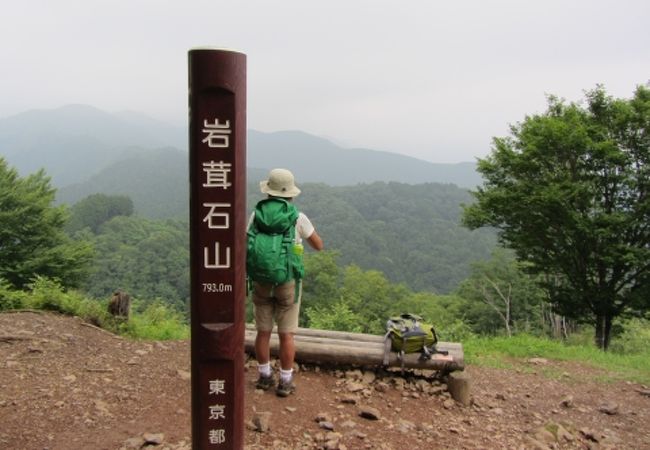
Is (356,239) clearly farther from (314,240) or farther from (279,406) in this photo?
(314,240)

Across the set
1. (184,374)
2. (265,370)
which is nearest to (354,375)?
(265,370)

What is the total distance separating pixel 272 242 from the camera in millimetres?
4020

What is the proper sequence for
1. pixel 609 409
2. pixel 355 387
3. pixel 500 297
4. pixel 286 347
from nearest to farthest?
pixel 286 347, pixel 355 387, pixel 609 409, pixel 500 297

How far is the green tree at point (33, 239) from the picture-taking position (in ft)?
68.9

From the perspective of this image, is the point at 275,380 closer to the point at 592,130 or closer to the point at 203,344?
the point at 203,344

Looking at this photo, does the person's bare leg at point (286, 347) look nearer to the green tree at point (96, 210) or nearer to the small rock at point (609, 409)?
the small rock at point (609, 409)

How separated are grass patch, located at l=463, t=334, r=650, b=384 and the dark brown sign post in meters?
5.12

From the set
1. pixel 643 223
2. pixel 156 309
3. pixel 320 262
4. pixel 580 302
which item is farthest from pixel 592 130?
pixel 320 262

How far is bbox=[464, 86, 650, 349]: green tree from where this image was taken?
1306 centimetres

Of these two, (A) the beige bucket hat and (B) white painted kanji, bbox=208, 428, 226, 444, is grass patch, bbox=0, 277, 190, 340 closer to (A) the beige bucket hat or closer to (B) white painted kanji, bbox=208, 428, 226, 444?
(A) the beige bucket hat

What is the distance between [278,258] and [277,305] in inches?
23.1

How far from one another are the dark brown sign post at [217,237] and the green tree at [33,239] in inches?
816

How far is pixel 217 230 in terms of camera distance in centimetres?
289

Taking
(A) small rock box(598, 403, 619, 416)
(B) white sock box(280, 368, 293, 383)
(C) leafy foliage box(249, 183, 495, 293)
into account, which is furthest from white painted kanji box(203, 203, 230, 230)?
(C) leafy foliage box(249, 183, 495, 293)
